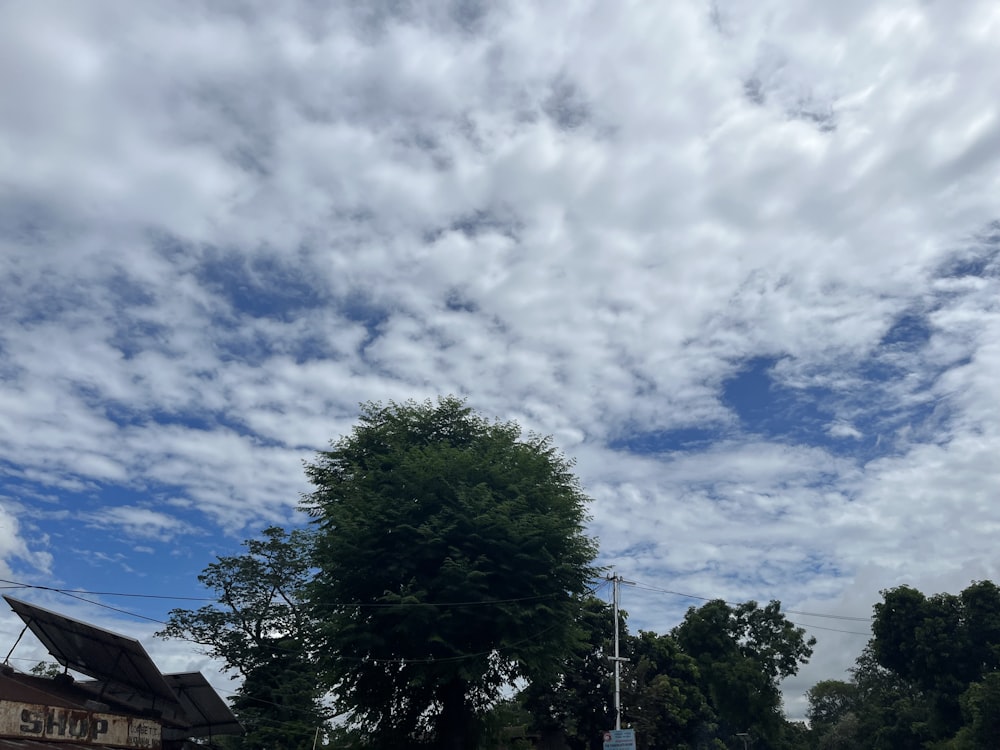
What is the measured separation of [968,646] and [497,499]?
139 feet

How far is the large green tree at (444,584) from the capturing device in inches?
1116

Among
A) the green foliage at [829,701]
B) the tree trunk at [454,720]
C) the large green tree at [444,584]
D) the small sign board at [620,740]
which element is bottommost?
the green foliage at [829,701]

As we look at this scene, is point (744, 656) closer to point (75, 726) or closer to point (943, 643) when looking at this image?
point (943, 643)

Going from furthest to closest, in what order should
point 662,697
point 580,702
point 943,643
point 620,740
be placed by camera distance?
point 943,643 → point 662,697 → point 580,702 → point 620,740

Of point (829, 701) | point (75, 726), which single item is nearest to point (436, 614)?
point (75, 726)

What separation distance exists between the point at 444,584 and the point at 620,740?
14309mm

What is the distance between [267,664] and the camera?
4538cm

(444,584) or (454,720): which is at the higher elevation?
(444,584)

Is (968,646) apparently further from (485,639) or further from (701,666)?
(485,639)

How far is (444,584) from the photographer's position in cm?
2823

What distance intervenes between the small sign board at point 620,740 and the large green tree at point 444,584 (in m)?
7.64

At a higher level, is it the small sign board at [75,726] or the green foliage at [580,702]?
the small sign board at [75,726]

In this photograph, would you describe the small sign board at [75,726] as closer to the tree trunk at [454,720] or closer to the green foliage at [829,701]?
the tree trunk at [454,720]

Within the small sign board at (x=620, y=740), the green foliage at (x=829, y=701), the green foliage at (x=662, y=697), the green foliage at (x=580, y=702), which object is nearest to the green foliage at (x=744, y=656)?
the green foliage at (x=662, y=697)
